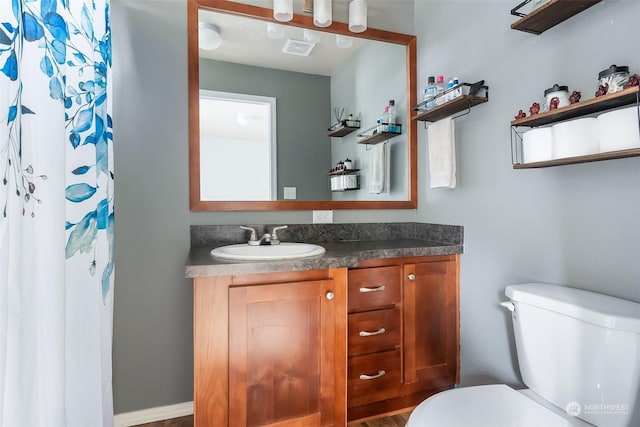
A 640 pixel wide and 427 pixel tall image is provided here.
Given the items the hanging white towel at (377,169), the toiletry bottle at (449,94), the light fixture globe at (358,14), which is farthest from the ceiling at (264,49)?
the toiletry bottle at (449,94)

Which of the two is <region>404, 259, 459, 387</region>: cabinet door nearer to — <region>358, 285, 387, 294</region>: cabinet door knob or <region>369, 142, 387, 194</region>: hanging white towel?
<region>358, 285, 387, 294</region>: cabinet door knob

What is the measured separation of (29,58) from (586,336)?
1534mm

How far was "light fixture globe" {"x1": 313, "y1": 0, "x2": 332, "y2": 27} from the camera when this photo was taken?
184 cm

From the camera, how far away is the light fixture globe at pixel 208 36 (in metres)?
1.74

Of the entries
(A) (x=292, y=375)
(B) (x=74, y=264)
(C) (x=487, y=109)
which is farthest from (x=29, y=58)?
(C) (x=487, y=109)

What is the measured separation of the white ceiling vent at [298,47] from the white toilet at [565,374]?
5.42ft

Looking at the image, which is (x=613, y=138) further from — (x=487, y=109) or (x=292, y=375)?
(x=292, y=375)

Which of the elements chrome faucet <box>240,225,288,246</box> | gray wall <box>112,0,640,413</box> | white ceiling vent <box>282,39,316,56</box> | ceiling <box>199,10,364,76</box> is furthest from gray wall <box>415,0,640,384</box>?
→ chrome faucet <box>240,225,288,246</box>

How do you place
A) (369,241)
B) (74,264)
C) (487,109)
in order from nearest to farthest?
(74,264) < (487,109) < (369,241)

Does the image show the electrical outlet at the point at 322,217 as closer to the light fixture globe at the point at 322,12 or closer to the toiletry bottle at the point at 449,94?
the toiletry bottle at the point at 449,94

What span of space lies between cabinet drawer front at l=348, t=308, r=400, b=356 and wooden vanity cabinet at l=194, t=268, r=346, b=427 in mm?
110

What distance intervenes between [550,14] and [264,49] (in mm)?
1337

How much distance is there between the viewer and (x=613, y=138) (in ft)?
3.20

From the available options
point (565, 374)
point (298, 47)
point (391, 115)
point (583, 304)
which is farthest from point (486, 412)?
point (298, 47)
